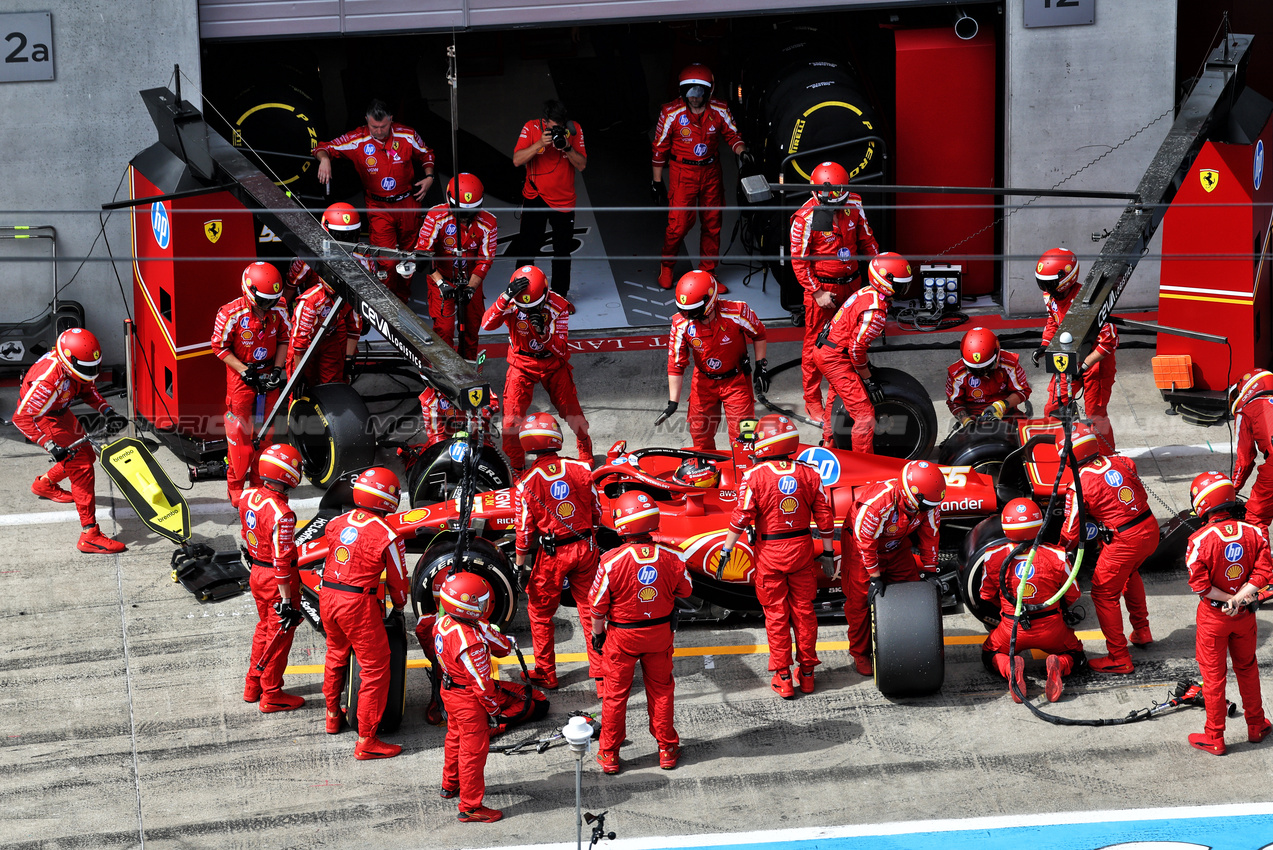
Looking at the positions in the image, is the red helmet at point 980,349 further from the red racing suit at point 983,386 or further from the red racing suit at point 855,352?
the red racing suit at point 855,352

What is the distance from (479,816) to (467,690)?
2.72 ft

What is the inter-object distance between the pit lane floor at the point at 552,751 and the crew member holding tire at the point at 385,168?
5.10m

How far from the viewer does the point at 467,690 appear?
883cm

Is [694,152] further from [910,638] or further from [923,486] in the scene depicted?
[910,638]

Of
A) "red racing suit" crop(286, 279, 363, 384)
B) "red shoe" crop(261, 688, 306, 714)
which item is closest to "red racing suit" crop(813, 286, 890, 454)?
"red racing suit" crop(286, 279, 363, 384)

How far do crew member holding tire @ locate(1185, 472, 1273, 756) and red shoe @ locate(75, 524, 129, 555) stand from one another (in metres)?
8.48

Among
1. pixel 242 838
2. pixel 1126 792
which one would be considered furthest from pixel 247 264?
pixel 1126 792

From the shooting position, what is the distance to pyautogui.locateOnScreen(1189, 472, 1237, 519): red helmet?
31.3ft

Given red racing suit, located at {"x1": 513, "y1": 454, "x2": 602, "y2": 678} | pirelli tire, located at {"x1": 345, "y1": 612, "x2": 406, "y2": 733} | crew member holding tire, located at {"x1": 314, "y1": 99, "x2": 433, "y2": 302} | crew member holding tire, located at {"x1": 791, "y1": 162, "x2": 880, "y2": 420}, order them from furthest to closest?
crew member holding tire, located at {"x1": 314, "y1": 99, "x2": 433, "y2": 302}, crew member holding tire, located at {"x1": 791, "y1": 162, "x2": 880, "y2": 420}, red racing suit, located at {"x1": 513, "y1": 454, "x2": 602, "y2": 678}, pirelli tire, located at {"x1": 345, "y1": 612, "x2": 406, "y2": 733}

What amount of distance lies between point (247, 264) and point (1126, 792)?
30.4ft

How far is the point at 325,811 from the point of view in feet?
30.0

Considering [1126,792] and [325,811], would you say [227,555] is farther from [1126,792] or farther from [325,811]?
[1126,792]

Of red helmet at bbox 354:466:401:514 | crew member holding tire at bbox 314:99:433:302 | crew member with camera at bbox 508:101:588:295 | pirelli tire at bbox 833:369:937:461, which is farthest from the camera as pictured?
crew member with camera at bbox 508:101:588:295

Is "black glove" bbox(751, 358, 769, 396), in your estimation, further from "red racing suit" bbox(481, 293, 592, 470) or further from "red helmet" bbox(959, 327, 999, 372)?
"red helmet" bbox(959, 327, 999, 372)
